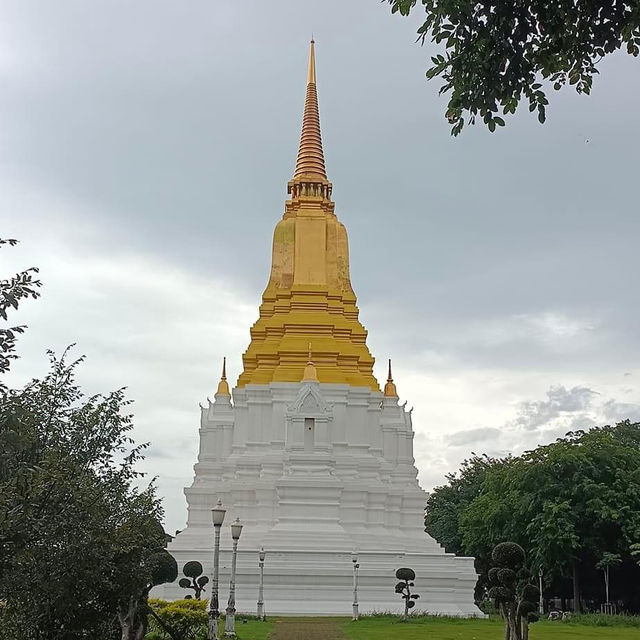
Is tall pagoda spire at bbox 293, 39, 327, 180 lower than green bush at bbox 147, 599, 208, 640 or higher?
higher

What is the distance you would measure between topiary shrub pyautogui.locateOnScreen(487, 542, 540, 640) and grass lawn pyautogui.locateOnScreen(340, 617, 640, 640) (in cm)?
625

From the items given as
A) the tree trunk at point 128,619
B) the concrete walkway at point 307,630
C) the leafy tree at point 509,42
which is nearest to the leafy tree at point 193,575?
the concrete walkway at point 307,630

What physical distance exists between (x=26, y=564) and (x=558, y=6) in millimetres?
9606

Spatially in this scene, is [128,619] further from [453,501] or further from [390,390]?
[453,501]

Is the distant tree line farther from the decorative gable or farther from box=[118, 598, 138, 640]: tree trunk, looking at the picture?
box=[118, 598, 138, 640]: tree trunk

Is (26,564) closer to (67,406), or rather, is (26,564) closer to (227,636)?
(67,406)

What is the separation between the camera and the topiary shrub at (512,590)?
59.6ft

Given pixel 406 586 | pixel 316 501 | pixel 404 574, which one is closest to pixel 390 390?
pixel 316 501

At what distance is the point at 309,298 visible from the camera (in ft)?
149

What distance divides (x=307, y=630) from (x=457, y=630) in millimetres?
4829

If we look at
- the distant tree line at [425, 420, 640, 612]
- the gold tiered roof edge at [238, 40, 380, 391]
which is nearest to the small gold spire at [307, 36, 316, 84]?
the gold tiered roof edge at [238, 40, 380, 391]

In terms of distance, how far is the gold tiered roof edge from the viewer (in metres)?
44.2

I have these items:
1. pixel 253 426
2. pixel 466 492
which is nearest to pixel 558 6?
pixel 253 426

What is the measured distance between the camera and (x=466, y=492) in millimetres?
66562
